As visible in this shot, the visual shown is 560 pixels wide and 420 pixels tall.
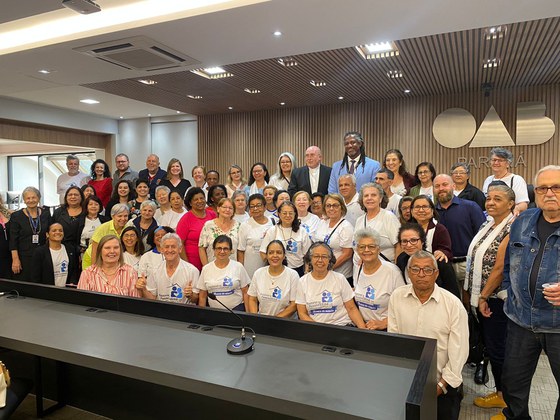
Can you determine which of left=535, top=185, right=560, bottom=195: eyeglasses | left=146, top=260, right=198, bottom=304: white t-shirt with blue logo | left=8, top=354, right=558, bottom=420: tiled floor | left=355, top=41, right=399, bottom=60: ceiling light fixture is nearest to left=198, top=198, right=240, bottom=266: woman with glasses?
left=146, top=260, right=198, bottom=304: white t-shirt with blue logo

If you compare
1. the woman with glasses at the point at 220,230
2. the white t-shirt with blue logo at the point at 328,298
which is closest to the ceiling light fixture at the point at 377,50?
the woman with glasses at the point at 220,230

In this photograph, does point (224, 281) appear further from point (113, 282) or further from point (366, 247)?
point (366, 247)

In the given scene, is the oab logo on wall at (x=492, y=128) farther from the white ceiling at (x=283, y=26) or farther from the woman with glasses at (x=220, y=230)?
the woman with glasses at (x=220, y=230)

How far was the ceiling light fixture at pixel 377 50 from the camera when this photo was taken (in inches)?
203

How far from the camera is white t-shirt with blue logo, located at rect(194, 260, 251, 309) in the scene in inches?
134

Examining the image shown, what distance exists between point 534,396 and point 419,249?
151cm

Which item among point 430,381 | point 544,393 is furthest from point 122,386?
point 544,393

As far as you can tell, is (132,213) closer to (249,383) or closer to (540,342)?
(249,383)

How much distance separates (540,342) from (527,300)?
243 mm

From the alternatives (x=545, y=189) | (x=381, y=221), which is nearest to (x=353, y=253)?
(x=381, y=221)

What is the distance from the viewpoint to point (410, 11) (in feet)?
12.1

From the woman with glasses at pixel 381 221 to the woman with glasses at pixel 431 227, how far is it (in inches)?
9.6

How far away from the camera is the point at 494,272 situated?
8.94 ft

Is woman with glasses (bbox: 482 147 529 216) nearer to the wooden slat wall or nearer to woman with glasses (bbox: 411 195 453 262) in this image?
woman with glasses (bbox: 411 195 453 262)
